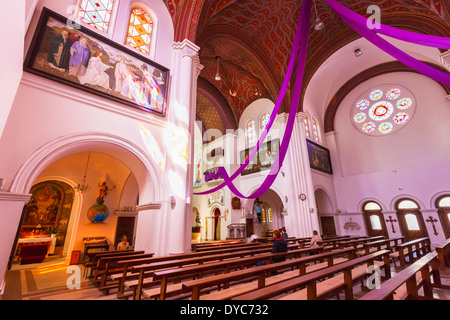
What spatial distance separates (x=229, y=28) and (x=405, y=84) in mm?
11160

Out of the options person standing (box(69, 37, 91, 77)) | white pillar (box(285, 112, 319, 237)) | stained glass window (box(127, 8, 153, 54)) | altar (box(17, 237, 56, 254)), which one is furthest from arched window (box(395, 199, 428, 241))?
altar (box(17, 237, 56, 254))

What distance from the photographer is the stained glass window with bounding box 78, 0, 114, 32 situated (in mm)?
5641

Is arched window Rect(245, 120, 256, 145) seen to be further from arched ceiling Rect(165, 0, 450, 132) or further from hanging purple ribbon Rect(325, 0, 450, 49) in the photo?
hanging purple ribbon Rect(325, 0, 450, 49)

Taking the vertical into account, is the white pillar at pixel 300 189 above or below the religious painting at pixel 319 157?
below

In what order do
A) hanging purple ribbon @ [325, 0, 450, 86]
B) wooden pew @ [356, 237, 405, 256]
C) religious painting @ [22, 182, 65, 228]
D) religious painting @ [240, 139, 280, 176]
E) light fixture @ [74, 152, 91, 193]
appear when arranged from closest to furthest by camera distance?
hanging purple ribbon @ [325, 0, 450, 86]
wooden pew @ [356, 237, 405, 256]
light fixture @ [74, 152, 91, 193]
religious painting @ [22, 182, 65, 228]
religious painting @ [240, 139, 280, 176]

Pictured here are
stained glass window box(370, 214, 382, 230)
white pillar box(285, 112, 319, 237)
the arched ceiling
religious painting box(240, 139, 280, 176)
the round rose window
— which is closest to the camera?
the arched ceiling

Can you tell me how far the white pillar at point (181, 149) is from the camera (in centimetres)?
537

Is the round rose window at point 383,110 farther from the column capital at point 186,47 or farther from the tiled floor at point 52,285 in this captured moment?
the column capital at point 186,47

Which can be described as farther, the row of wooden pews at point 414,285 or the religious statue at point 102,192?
the religious statue at point 102,192

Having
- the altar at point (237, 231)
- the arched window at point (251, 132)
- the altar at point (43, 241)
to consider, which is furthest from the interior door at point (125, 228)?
the arched window at point (251, 132)

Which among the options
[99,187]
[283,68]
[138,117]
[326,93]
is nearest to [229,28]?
[283,68]

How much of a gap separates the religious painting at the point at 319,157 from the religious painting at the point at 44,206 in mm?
12956

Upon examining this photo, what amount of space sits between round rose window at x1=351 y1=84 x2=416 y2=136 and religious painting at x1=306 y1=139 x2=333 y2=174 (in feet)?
8.90

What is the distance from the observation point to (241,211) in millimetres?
13633
